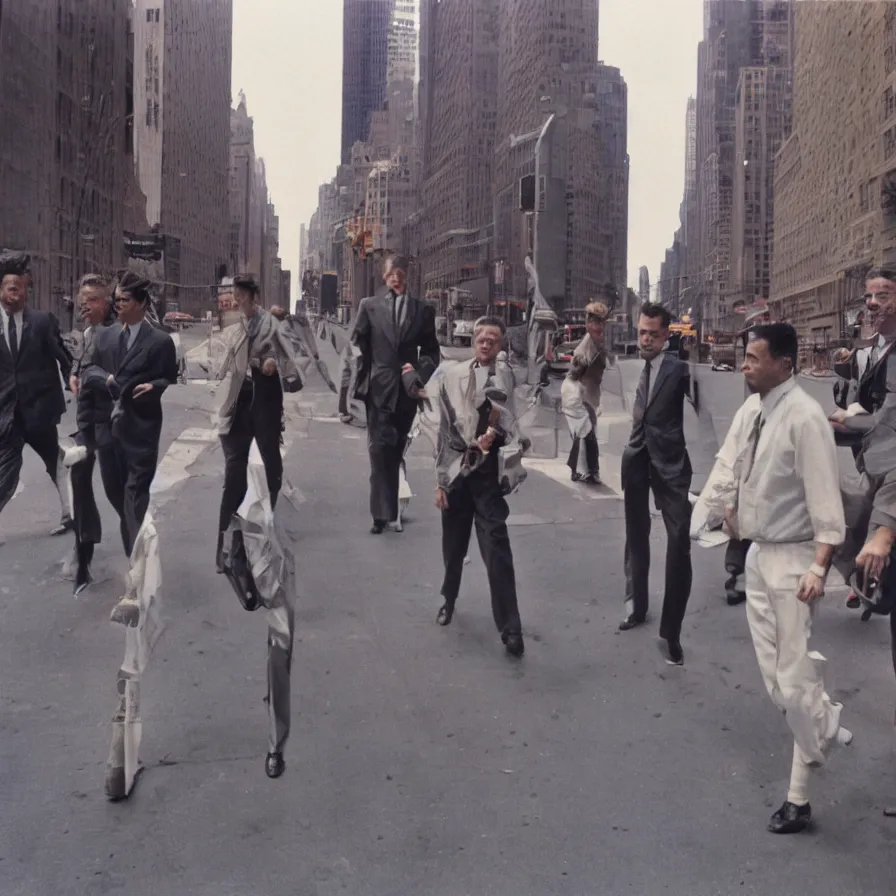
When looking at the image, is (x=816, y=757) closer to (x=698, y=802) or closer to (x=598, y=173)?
(x=698, y=802)

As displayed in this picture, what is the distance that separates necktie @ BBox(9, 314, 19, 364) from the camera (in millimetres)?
6246

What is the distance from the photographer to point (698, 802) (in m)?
3.57

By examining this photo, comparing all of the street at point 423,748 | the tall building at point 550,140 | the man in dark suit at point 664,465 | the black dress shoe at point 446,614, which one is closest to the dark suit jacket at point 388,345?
the street at point 423,748

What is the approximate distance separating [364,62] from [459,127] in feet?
5.52

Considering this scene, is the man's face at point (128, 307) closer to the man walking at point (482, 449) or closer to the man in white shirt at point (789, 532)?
the man walking at point (482, 449)

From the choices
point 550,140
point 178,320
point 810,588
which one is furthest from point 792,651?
point 178,320

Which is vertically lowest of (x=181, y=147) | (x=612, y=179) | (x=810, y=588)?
(x=810, y=588)

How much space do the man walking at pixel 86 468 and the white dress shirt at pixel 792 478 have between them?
13.6 ft

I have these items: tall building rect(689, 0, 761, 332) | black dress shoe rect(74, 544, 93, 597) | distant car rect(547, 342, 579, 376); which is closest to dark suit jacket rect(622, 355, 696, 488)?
black dress shoe rect(74, 544, 93, 597)

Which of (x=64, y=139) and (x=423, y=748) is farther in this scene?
(x=64, y=139)

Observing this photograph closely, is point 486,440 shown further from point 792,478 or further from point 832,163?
point 832,163

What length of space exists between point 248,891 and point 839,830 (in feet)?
6.18

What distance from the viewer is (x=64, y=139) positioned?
56594 mm

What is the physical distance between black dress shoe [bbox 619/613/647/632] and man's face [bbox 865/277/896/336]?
1.99 m
